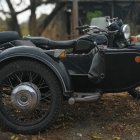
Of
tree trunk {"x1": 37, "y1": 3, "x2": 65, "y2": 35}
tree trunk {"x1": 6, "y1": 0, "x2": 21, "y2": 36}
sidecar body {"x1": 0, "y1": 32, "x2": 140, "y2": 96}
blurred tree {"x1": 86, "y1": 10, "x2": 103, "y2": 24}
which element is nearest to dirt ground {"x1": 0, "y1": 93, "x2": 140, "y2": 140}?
sidecar body {"x1": 0, "y1": 32, "x2": 140, "y2": 96}

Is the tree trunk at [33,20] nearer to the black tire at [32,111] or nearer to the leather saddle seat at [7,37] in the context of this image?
the leather saddle seat at [7,37]

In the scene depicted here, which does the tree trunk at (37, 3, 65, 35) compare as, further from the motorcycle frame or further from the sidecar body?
the motorcycle frame

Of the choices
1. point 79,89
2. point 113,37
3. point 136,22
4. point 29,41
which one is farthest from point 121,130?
point 136,22

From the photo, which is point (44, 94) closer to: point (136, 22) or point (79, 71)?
point (79, 71)

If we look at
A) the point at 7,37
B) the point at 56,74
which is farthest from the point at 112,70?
the point at 7,37

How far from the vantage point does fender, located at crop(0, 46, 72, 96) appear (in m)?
5.19

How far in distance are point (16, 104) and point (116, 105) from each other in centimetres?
188

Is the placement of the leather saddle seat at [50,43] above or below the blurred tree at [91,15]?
above

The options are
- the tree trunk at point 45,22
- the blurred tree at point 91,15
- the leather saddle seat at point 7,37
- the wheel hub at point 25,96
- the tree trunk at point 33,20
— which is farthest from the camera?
the tree trunk at point 45,22

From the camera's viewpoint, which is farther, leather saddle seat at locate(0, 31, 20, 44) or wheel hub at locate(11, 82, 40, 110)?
leather saddle seat at locate(0, 31, 20, 44)

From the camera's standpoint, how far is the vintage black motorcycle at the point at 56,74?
5215mm

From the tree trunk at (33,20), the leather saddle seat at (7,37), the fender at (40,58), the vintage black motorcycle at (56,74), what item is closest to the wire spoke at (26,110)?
the vintage black motorcycle at (56,74)

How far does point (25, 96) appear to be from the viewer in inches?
204

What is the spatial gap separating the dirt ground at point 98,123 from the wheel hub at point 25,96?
344 millimetres
